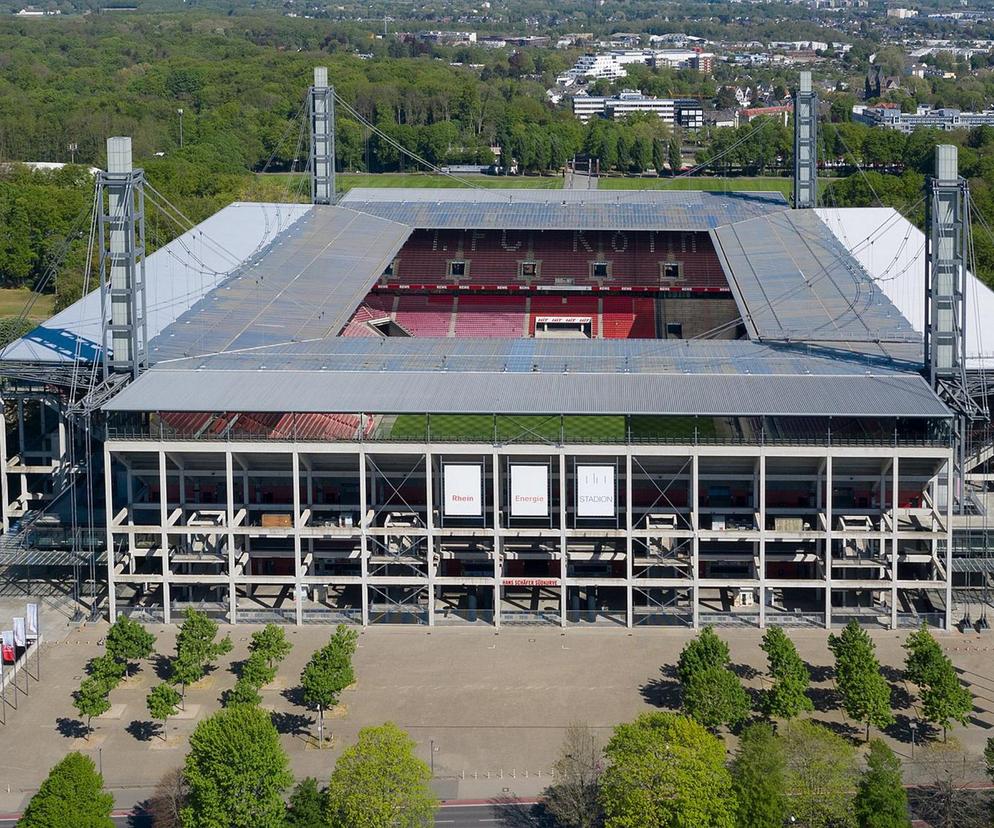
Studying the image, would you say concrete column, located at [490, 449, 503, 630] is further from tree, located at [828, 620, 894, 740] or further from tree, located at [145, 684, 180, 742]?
tree, located at [145, 684, 180, 742]

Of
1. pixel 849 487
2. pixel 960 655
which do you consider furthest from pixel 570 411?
pixel 960 655

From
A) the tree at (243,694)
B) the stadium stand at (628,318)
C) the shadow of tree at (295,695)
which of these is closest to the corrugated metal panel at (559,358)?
the shadow of tree at (295,695)

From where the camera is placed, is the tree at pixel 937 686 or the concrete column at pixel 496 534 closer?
the tree at pixel 937 686

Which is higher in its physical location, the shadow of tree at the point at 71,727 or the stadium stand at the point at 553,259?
the stadium stand at the point at 553,259

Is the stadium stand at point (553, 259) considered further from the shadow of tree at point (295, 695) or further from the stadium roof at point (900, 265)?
the shadow of tree at point (295, 695)

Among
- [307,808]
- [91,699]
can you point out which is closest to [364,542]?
[91,699]

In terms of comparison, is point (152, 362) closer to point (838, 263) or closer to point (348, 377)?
point (348, 377)

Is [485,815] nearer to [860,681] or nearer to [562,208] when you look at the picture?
[860,681]
